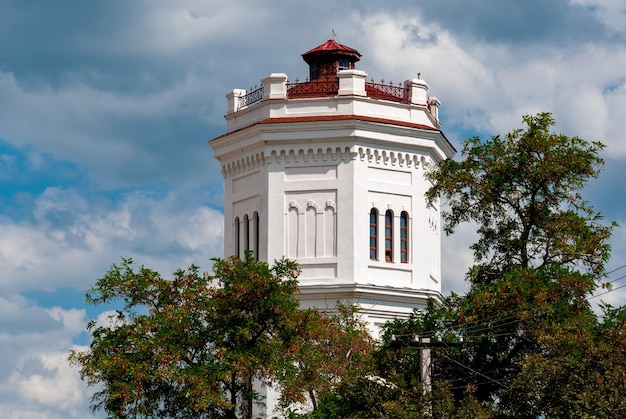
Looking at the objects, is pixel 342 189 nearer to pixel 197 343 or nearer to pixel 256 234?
pixel 256 234

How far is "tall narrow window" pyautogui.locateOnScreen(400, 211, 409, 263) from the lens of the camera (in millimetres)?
55688

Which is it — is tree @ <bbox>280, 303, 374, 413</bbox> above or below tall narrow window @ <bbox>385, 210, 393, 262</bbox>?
below

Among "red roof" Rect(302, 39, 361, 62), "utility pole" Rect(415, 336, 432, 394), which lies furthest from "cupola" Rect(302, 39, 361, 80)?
"utility pole" Rect(415, 336, 432, 394)

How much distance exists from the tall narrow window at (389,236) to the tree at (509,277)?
12.0 metres

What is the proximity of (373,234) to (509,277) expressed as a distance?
51.3ft

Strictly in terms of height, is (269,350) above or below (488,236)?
below

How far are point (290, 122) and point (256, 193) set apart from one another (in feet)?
9.92

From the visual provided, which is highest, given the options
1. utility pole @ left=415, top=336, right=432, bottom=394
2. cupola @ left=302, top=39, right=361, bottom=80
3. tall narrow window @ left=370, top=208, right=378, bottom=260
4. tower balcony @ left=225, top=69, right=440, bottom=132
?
cupola @ left=302, top=39, right=361, bottom=80

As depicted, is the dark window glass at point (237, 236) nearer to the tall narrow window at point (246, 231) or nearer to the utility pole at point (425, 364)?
the tall narrow window at point (246, 231)

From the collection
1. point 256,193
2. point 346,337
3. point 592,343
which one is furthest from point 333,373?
point 256,193

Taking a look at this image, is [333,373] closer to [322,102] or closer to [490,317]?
[490,317]

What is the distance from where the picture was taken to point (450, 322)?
135 feet

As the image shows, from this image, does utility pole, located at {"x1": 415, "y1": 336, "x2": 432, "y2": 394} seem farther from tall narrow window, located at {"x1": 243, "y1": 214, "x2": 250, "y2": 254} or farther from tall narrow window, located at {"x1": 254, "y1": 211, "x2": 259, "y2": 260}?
tall narrow window, located at {"x1": 243, "y1": 214, "x2": 250, "y2": 254}

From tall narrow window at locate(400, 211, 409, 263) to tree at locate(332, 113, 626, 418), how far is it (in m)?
12.4
